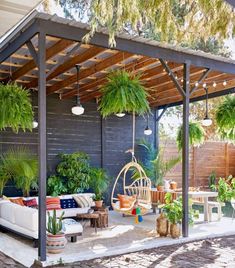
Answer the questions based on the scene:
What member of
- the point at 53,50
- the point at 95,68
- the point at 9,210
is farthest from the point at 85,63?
the point at 9,210

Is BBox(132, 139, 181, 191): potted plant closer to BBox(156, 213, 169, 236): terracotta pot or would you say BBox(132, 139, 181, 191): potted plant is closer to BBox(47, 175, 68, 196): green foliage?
A: BBox(47, 175, 68, 196): green foliage

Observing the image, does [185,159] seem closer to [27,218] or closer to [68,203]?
[27,218]

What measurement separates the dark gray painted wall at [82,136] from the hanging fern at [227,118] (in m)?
3.11

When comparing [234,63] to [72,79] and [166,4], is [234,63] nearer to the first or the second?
[72,79]

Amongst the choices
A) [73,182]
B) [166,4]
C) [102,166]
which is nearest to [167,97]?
[102,166]

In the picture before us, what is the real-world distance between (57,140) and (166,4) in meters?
6.15

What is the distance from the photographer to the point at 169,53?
605 centimetres

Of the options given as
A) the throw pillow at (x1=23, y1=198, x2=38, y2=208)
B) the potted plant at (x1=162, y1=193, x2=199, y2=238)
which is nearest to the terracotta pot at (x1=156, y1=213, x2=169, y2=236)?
the potted plant at (x1=162, y1=193, x2=199, y2=238)

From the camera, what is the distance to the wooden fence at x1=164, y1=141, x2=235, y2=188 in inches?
444

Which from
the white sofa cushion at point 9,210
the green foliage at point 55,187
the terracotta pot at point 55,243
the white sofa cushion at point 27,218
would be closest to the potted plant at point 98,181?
the green foliage at point 55,187

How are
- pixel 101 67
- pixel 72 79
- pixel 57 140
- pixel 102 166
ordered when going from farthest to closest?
1. pixel 102 166
2. pixel 57 140
3. pixel 72 79
4. pixel 101 67

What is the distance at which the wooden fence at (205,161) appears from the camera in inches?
444

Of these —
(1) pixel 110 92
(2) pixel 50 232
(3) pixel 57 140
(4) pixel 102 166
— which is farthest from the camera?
(4) pixel 102 166

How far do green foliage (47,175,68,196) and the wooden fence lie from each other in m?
3.64
